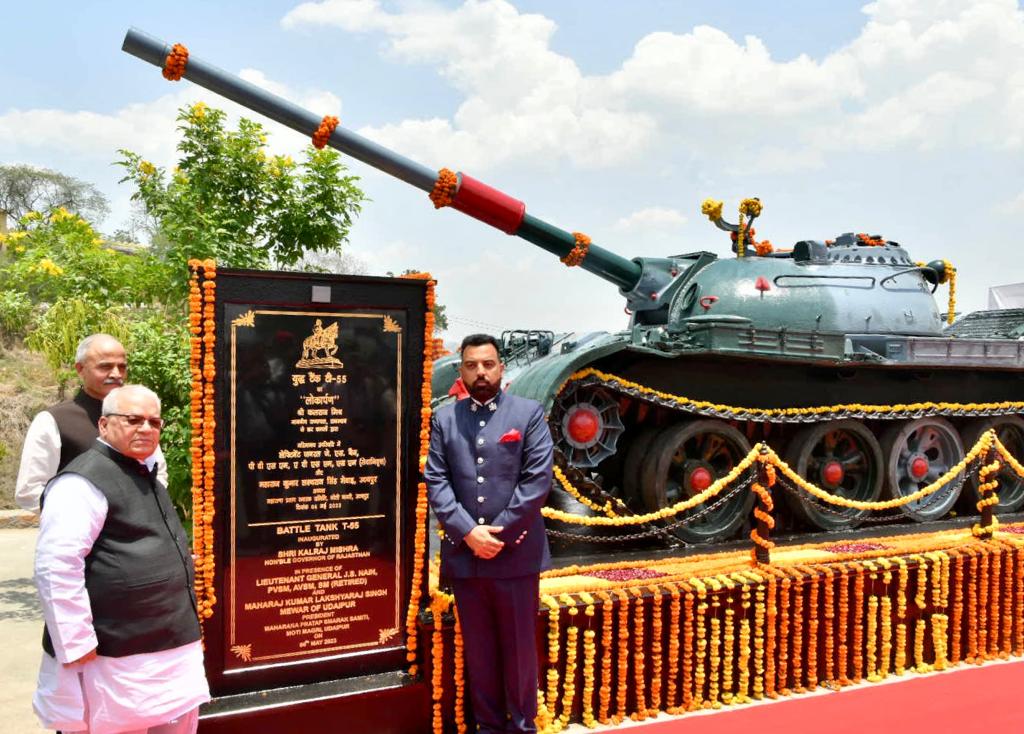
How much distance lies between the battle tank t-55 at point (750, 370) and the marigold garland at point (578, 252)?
15 millimetres

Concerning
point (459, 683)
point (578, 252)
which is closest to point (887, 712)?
point (459, 683)

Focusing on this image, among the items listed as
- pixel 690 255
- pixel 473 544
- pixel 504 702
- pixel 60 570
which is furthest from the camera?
pixel 690 255

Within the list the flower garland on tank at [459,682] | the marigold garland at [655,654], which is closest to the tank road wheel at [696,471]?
the marigold garland at [655,654]

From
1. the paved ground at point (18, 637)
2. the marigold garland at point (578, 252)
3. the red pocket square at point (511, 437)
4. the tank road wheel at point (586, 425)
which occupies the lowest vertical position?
the paved ground at point (18, 637)

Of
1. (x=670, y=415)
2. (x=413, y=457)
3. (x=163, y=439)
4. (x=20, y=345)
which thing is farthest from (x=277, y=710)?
(x=20, y=345)

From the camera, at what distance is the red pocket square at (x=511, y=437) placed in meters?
4.01

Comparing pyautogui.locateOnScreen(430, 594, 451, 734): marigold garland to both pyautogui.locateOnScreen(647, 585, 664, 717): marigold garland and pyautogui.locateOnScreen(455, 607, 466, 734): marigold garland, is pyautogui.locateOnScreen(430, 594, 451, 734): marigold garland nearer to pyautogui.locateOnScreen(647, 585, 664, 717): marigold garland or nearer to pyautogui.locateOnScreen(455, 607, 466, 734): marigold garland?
pyautogui.locateOnScreen(455, 607, 466, 734): marigold garland

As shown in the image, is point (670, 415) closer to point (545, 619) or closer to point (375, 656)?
point (545, 619)

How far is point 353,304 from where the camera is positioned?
4258mm

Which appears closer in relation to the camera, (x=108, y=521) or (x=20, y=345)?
(x=108, y=521)

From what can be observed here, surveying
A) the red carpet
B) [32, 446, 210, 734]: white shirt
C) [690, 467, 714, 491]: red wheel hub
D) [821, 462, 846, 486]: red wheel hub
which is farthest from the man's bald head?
[821, 462, 846, 486]: red wheel hub

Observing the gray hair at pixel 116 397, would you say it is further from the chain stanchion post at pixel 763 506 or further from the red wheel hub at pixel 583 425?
the red wheel hub at pixel 583 425

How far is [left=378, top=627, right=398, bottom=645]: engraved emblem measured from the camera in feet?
14.6

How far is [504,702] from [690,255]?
6.84 m
